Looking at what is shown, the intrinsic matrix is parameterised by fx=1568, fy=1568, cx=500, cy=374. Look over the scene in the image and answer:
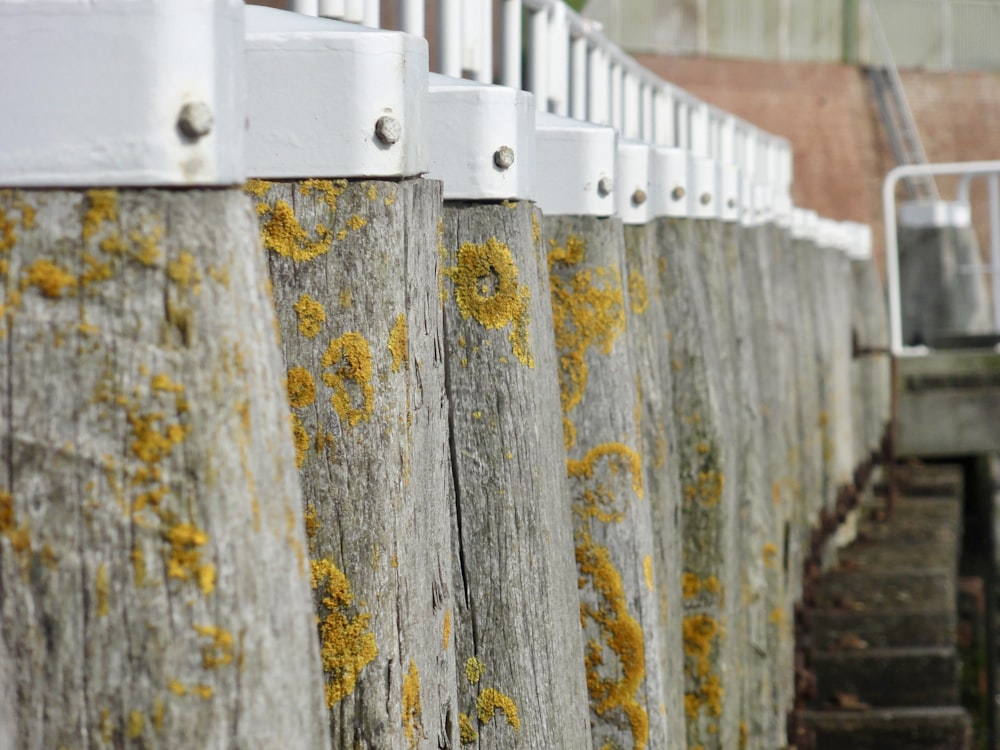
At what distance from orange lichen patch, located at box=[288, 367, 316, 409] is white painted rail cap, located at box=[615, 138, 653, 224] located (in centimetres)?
118

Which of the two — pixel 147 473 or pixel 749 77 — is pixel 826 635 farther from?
pixel 749 77

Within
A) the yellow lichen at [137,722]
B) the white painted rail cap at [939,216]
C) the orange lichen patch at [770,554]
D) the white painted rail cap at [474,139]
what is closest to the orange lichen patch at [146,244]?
the yellow lichen at [137,722]

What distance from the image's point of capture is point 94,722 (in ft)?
3.53

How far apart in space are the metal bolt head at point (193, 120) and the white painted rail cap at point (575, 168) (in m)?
1.15

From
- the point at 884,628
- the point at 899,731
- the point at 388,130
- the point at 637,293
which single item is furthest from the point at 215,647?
the point at 884,628

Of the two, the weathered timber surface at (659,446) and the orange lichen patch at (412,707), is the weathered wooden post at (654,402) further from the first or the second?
the orange lichen patch at (412,707)

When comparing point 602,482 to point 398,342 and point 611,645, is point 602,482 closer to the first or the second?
point 611,645

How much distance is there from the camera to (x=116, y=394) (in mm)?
1077

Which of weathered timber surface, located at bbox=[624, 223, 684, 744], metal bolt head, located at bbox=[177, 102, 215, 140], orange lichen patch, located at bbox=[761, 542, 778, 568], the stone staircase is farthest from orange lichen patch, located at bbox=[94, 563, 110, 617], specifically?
the stone staircase

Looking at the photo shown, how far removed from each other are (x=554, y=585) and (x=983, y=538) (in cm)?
758

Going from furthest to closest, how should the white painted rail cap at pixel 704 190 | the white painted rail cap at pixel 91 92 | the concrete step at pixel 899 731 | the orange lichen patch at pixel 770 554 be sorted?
the concrete step at pixel 899 731 → the orange lichen patch at pixel 770 554 → the white painted rail cap at pixel 704 190 → the white painted rail cap at pixel 91 92

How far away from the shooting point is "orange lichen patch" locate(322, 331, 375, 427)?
1462 mm

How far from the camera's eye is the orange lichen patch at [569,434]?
2.28 metres

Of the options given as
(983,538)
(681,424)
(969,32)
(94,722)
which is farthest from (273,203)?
(969,32)
